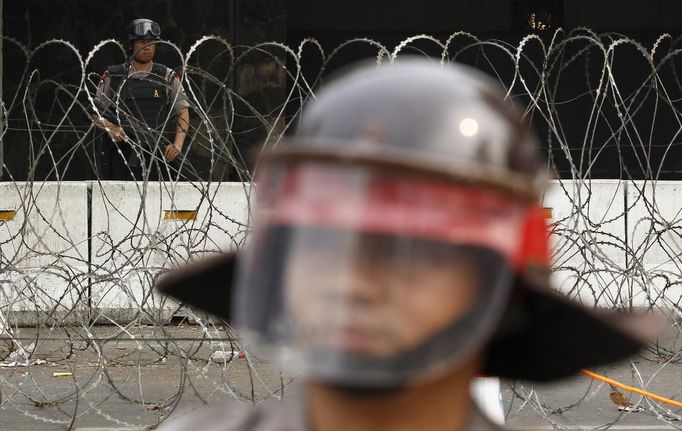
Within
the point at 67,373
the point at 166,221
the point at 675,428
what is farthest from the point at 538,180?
the point at 166,221

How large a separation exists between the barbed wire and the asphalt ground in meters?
0.03

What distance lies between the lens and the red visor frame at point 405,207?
4.34 feet

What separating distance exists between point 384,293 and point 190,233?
8.40m

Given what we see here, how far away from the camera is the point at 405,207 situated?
1328 millimetres

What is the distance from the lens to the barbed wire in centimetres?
755

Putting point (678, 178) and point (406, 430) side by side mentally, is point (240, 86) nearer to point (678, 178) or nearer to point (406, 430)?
point (678, 178)

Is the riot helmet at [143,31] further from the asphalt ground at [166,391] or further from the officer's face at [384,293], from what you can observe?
the officer's face at [384,293]

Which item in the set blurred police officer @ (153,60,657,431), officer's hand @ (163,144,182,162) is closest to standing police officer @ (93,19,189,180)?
officer's hand @ (163,144,182,162)

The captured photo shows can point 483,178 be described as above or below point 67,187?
above

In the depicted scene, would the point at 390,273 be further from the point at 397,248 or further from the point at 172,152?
the point at 172,152

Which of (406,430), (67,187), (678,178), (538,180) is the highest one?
(538,180)

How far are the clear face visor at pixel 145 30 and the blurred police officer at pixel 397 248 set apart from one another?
9832 millimetres

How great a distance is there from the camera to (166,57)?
17.6 meters

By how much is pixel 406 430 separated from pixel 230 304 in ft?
1.18
